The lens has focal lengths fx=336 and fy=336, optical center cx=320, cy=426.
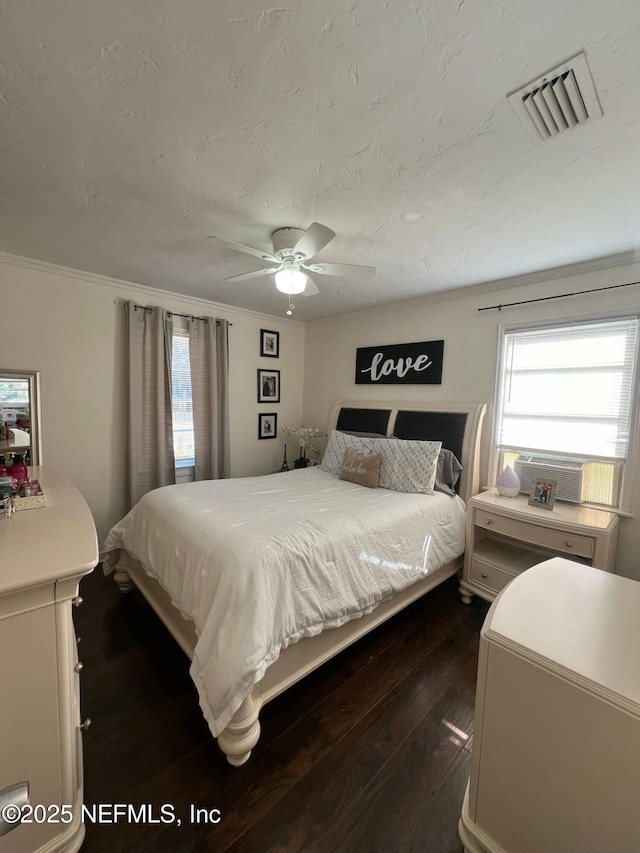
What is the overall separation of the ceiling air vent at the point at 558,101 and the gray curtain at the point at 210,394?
9.64 ft

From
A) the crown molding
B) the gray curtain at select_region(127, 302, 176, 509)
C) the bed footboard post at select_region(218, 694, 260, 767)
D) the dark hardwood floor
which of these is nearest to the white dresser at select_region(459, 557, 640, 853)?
the dark hardwood floor

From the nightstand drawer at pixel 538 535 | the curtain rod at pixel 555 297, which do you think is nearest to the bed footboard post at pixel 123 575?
the nightstand drawer at pixel 538 535

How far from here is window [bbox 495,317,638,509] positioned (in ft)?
7.35

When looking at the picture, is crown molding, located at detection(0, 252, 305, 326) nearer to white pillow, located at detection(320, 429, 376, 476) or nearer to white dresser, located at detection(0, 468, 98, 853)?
white pillow, located at detection(320, 429, 376, 476)

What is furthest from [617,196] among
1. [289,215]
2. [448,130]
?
[289,215]

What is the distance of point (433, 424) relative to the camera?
3062 millimetres

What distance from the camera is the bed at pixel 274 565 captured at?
1.36 metres

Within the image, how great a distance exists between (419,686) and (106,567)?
2.23 meters

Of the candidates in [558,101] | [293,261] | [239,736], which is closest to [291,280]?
[293,261]

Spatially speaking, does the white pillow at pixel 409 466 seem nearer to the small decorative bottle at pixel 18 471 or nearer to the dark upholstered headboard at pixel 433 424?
the dark upholstered headboard at pixel 433 424

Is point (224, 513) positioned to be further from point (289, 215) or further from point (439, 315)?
point (439, 315)

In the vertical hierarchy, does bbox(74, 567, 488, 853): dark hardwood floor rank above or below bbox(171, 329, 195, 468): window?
below

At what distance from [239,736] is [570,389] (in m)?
2.85

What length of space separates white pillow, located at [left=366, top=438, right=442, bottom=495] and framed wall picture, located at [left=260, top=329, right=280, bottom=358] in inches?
77.5
